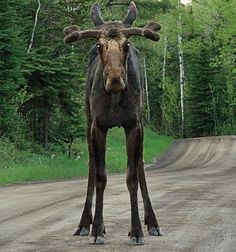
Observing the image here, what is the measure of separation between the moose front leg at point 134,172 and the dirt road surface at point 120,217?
5.0 inches

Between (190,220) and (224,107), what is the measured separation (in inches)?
1939

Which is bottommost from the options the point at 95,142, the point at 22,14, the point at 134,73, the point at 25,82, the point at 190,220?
the point at 190,220

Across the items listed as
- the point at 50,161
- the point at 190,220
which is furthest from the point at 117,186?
the point at 50,161

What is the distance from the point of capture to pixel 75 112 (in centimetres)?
2466

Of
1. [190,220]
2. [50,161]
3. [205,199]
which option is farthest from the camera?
[50,161]

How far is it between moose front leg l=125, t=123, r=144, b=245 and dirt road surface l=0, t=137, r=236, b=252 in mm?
127

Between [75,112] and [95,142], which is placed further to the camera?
[75,112]

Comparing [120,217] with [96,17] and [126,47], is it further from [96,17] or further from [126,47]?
[126,47]

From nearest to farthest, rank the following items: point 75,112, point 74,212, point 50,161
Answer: point 74,212, point 50,161, point 75,112

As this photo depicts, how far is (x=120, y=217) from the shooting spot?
8328 millimetres

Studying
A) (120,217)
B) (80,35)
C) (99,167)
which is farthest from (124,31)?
(120,217)

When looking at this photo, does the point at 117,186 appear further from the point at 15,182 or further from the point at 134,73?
the point at 134,73

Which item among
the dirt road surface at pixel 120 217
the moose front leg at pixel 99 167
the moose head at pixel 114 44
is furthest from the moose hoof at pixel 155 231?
the moose head at pixel 114 44

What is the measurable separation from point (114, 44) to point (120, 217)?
122 inches
